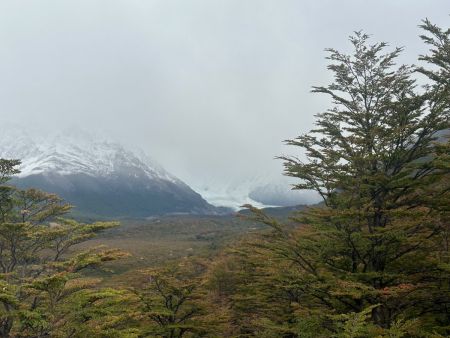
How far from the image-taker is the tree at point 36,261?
14.4 meters

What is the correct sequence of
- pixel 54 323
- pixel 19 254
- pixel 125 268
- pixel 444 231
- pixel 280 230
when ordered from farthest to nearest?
pixel 125 268, pixel 19 254, pixel 280 230, pixel 444 231, pixel 54 323

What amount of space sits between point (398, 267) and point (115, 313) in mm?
11845

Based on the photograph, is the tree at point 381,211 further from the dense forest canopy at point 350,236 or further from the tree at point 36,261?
the tree at point 36,261

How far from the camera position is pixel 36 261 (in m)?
21.2

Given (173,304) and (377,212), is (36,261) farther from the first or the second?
(377,212)

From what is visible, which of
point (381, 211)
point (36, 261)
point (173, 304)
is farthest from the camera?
point (173, 304)

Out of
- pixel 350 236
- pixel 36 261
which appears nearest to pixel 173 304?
pixel 36 261

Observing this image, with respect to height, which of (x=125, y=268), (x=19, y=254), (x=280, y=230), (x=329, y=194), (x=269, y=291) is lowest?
(x=125, y=268)

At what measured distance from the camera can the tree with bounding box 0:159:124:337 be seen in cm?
1436

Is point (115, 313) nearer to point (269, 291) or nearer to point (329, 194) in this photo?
point (329, 194)

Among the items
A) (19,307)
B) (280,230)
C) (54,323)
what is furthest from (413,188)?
(19,307)

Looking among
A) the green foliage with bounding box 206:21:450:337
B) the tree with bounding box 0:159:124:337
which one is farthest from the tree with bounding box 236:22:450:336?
the tree with bounding box 0:159:124:337

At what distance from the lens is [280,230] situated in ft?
56.9

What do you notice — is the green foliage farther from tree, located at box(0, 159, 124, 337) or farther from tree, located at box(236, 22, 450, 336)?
tree, located at box(0, 159, 124, 337)
